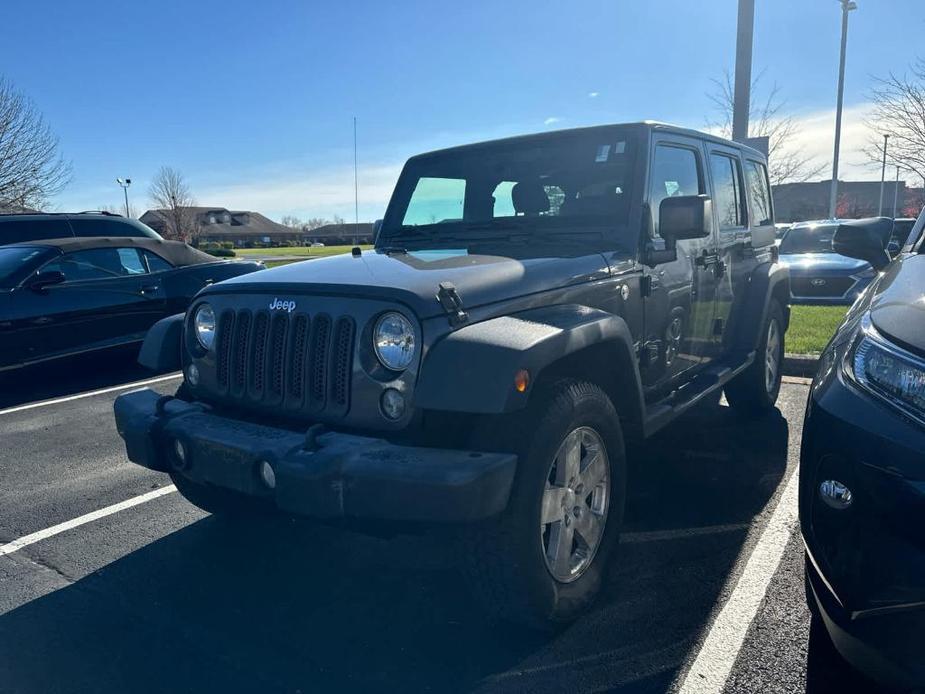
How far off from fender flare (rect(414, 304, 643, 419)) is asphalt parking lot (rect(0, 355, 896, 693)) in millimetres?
524

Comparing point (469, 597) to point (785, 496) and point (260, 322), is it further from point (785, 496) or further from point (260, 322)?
point (785, 496)

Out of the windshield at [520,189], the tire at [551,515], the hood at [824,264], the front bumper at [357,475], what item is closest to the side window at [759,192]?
the windshield at [520,189]

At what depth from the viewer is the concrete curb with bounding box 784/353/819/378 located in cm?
711

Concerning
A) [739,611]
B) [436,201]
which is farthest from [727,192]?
[739,611]

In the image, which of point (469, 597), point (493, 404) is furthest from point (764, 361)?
point (493, 404)

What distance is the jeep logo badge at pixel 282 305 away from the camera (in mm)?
2948

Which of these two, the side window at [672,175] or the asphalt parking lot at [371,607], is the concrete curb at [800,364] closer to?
the asphalt parking lot at [371,607]

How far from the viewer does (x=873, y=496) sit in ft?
6.44

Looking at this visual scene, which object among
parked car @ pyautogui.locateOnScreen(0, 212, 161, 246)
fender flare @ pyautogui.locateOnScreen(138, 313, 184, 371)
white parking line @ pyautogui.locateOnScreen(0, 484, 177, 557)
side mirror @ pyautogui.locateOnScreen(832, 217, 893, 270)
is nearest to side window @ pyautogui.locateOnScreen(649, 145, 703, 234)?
side mirror @ pyautogui.locateOnScreen(832, 217, 893, 270)

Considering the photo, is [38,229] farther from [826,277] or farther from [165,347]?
[826,277]

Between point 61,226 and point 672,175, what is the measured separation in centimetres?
831

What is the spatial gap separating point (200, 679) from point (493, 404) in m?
1.42

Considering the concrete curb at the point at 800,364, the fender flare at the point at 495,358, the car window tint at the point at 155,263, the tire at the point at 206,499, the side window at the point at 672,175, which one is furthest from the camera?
the car window tint at the point at 155,263

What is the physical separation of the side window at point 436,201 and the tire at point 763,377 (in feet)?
7.85
